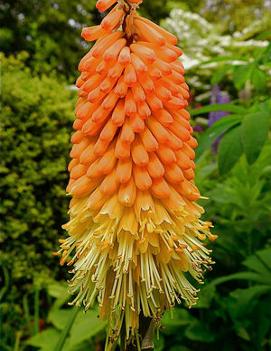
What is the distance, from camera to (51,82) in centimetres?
535

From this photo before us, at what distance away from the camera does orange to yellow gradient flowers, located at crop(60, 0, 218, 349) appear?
1.81 meters

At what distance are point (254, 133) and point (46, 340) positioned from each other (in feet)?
6.59

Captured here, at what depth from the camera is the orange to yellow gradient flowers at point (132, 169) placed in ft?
5.95

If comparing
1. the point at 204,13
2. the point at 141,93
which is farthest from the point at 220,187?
the point at 204,13

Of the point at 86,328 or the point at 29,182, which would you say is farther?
the point at 29,182

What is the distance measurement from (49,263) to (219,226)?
5.04 ft

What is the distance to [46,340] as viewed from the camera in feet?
12.6

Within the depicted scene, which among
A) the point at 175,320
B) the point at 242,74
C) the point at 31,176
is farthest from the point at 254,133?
the point at 31,176

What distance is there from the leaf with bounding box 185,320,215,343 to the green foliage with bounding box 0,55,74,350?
148 centimetres

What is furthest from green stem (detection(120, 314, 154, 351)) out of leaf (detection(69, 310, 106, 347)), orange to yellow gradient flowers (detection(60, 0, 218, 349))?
leaf (detection(69, 310, 106, 347))

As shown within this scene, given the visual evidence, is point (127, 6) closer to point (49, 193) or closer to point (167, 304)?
point (167, 304)

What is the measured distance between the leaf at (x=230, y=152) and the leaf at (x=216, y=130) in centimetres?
10

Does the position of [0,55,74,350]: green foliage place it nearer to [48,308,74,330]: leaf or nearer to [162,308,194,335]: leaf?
[48,308,74,330]: leaf

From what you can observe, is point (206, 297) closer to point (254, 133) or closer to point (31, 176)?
point (254, 133)
